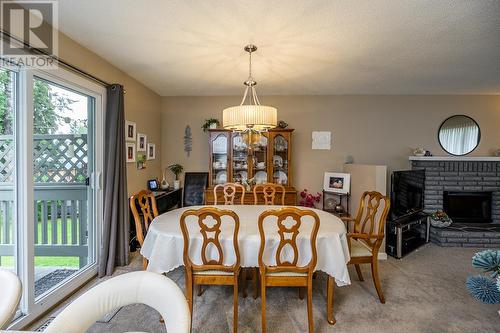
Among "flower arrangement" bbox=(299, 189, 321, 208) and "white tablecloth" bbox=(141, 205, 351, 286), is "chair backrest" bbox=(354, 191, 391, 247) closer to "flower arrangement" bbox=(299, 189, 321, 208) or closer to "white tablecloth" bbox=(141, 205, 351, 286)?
"white tablecloth" bbox=(141, 205, 351, 286)

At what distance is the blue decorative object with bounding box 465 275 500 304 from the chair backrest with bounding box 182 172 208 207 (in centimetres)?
359

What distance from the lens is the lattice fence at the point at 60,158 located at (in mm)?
2531

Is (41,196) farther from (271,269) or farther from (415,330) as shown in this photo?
(415,330)

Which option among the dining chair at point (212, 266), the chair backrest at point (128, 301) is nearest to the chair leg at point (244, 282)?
the dining chair at point (212, 266)

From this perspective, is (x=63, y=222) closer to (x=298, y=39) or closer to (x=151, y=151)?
(x=151, y=151)

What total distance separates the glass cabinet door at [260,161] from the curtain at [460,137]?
304cm

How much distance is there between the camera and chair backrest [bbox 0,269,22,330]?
1.00 meters

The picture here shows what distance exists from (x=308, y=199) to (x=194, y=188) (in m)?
1.95

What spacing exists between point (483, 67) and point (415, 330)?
3072 mm

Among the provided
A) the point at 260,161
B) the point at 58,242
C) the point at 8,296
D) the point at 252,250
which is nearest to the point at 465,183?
the point at 260,161

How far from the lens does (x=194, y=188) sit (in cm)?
432

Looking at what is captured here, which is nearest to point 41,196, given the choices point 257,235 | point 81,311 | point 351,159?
point 81,311

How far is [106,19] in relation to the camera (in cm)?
200

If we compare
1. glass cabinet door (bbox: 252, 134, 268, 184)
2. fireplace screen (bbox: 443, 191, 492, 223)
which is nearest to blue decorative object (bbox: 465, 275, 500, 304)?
glass cabinet door (bbox: 252, 134, 268, 184)
